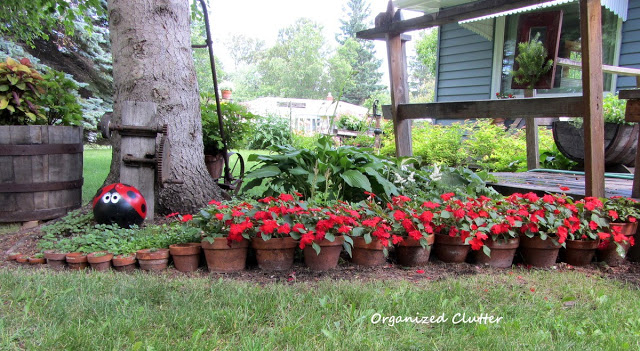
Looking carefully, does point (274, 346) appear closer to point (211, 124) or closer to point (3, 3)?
point (211, 124)

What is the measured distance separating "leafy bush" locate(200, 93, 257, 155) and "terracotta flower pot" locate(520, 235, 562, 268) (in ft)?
10.3

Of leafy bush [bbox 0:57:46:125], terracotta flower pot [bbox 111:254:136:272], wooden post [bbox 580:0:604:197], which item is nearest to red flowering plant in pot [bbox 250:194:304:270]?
terracotta flower pot [bbox 111:254:136:272]

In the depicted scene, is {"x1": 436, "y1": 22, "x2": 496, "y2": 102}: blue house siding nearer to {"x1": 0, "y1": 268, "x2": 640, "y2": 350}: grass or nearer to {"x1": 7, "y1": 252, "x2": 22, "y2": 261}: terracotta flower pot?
{"x1": 0, "y1": 268, "x2": 640, "y2": 350}: grass

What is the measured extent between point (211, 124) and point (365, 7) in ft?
137

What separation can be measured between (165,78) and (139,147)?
60cm

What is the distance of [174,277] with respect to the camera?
2.41m

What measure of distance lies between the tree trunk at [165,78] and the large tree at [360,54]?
3527 centimetres

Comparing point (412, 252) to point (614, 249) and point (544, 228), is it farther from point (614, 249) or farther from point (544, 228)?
point (614, 249)

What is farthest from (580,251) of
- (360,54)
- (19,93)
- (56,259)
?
(360,54)

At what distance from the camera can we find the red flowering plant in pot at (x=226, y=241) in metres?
2.46

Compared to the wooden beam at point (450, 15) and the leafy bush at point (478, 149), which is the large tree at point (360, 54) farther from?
the wooden beam at point (450, 15)

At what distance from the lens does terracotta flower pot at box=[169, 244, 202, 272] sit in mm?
2539

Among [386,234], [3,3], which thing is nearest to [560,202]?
[386,234]

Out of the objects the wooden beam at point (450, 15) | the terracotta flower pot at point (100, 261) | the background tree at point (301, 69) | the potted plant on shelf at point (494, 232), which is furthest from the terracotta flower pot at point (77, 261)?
the background tree at point (301, 69)
